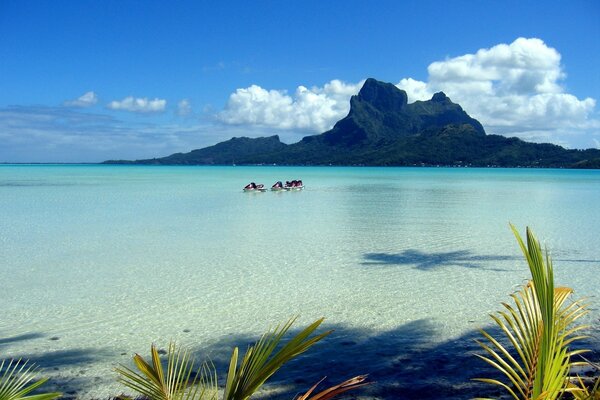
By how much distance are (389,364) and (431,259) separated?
7179mm

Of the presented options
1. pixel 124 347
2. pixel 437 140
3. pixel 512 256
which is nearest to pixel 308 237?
pixel 512 256

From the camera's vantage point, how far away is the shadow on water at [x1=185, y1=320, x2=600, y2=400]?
529 cm

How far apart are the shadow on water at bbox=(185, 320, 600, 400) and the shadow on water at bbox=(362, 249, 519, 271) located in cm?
488

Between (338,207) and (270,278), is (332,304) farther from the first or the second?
(338,207)

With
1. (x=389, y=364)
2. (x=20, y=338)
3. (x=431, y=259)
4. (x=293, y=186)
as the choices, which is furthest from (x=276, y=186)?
(x=389, y=364)

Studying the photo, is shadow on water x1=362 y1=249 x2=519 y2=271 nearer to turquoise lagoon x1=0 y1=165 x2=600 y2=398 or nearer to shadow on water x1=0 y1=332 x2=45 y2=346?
turquoise lagoon x1=0 y1=165 x2=600 y2=398

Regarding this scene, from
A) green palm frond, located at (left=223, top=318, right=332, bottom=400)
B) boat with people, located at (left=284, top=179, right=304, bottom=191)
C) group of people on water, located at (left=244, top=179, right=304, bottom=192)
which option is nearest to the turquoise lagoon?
green palm frond, located at (left=223, top=318, right=332, bottom=400)

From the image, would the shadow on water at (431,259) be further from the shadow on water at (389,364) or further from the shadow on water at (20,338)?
the shadow on water at (20,338)

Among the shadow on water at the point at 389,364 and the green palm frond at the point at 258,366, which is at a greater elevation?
the green palm frond at the point at 258,366

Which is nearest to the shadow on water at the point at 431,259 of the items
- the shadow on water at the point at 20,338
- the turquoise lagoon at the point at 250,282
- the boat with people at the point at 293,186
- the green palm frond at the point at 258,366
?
the turquoise lagoon at the point at 250,282

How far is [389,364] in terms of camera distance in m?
5.99

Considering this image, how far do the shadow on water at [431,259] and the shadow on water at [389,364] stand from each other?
4884 mm

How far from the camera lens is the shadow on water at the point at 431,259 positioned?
12133 mm

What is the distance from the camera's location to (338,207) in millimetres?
27984
